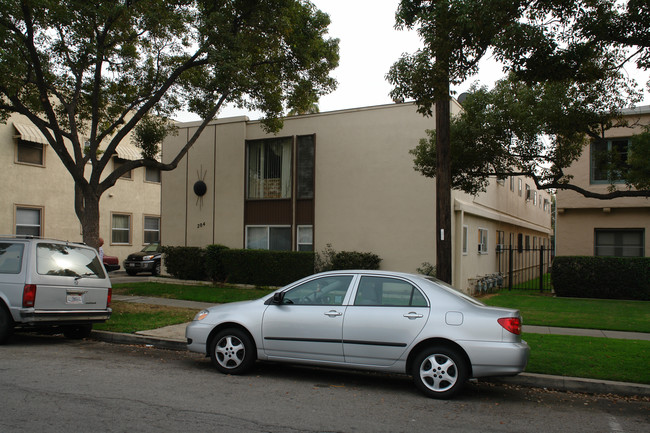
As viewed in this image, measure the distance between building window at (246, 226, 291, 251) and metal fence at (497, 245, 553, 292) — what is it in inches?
331

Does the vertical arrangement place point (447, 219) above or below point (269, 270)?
above

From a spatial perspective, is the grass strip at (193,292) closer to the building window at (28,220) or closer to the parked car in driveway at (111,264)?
the parked car in driveway at (111,264)

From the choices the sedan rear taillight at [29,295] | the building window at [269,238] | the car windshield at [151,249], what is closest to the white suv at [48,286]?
the sedan rear taillight at [29,295]

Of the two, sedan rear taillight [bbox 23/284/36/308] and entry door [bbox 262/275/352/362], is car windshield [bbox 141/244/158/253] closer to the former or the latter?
sedan rear taillight [bbox 23/284/36/308]

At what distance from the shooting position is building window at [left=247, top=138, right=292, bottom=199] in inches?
755

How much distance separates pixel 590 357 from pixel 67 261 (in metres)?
8.82

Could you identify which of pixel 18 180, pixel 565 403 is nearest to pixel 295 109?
pixel 565 403

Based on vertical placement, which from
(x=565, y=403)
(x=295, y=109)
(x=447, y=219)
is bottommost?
(x=565, y=403)

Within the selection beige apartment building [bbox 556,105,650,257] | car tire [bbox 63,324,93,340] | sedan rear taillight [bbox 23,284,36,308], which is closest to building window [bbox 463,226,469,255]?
beige apartment building [bbox 556,105,650,257]

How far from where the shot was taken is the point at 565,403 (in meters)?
6.46

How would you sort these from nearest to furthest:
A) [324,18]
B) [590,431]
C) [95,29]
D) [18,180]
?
1. [590,431]
2. [95,29]
3. [324,18]
4. [18,180]

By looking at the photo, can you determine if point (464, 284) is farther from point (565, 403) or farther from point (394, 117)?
point (565, 403)

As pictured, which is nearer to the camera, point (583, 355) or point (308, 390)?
point (308, 390)

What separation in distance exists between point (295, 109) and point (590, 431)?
14687mm
